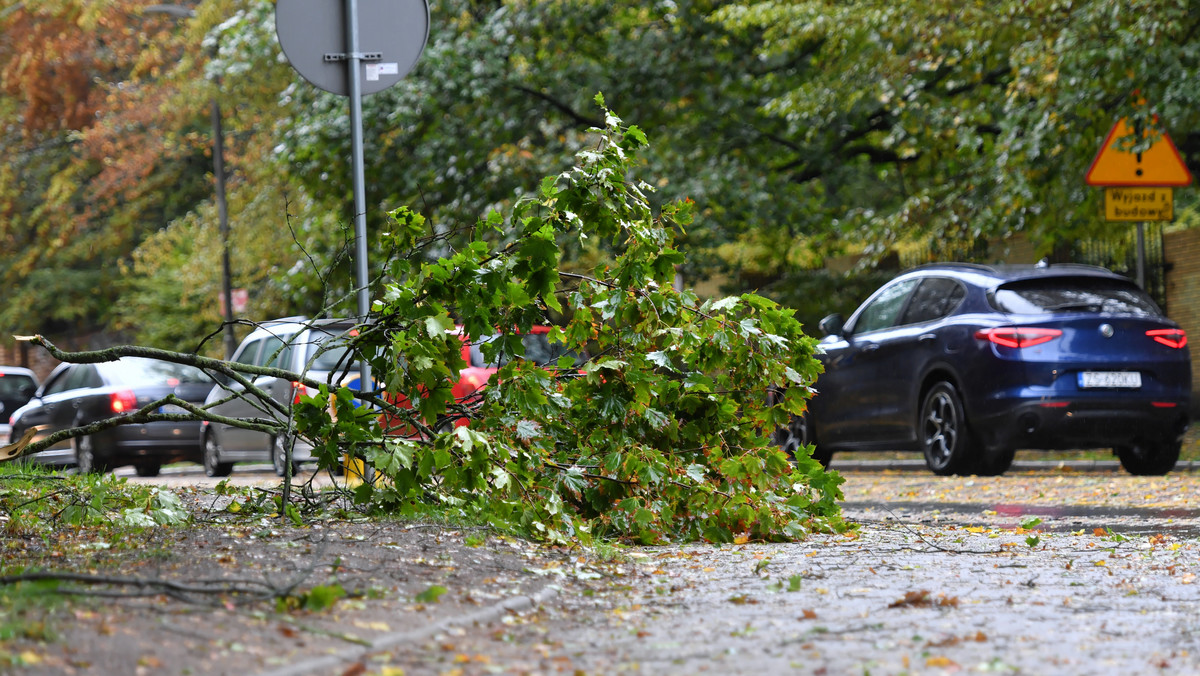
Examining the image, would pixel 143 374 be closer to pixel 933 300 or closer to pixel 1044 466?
pixel 933 300

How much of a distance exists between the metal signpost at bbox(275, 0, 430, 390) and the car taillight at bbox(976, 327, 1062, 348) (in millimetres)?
5347

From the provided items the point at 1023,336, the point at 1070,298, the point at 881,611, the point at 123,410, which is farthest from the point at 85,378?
the point at 881,611

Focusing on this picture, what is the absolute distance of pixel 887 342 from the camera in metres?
12.8

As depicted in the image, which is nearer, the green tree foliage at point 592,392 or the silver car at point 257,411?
the green tree foliage at point 592,392

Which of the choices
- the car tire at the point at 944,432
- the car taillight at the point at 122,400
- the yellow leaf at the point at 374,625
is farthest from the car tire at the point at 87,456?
the yellow leaf at the point at 374,625

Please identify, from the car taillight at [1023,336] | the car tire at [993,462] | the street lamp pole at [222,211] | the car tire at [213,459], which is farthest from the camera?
the street lamp pole at [222,211]

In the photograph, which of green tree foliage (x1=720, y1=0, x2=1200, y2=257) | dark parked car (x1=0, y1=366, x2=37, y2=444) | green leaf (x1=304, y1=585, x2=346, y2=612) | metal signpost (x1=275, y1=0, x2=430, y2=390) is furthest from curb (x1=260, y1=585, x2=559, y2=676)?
dark parked car (x1=0, y1=366, x2=37, y2=444)

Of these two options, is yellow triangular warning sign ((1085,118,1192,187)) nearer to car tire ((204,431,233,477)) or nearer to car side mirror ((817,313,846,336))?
car side mirror ((817,313,846,336))

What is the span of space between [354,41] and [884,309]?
21.1 feet

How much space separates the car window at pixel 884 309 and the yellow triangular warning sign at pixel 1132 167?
6.19ft

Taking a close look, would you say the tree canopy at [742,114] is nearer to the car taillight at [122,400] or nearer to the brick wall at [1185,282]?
the car taillight at [122,400]

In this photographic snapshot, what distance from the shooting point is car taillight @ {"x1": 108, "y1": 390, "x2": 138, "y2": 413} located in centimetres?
1759

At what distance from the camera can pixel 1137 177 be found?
521 inches

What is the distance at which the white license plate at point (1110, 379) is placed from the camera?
11398 millimetres
